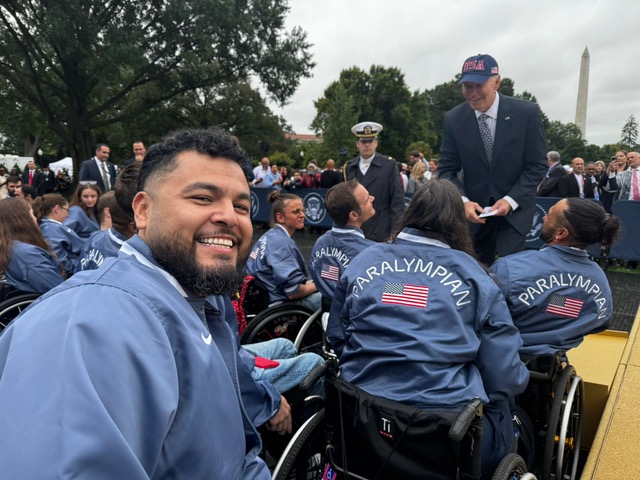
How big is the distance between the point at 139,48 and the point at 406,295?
1505cm

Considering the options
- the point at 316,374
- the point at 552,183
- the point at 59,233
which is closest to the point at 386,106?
the point at 552,183

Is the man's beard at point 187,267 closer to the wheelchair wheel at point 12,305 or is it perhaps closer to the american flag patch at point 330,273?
the american flag patch at point 330,273

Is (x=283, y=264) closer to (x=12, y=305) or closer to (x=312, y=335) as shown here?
(x=312, y=335)

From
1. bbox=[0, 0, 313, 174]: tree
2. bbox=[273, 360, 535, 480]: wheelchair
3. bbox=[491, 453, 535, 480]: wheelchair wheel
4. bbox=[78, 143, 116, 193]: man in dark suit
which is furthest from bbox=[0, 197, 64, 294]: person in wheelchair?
bbox=[0, 0, 313, 174]: tree

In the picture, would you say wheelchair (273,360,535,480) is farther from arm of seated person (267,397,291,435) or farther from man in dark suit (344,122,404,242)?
man in dark suit (344,122,404,242)

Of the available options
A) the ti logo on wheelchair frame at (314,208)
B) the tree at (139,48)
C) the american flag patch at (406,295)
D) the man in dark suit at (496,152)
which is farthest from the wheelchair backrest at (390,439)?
the tree at (139,48)

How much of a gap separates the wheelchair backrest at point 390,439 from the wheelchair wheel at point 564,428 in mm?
713

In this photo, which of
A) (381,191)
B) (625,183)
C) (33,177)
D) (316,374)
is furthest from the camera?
(33,177)

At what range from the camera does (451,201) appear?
198cm

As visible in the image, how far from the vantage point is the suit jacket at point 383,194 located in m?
5.14

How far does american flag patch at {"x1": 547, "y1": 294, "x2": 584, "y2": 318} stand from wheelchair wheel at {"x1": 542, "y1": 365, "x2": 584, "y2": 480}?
0.29m

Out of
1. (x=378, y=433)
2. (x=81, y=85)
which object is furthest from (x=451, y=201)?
(x=81, y=85)

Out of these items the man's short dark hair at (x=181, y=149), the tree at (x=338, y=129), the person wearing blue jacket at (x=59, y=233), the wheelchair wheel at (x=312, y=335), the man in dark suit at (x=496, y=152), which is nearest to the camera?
the man's short dark hair at (x=181, y=149)

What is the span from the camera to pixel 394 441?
1596mm
